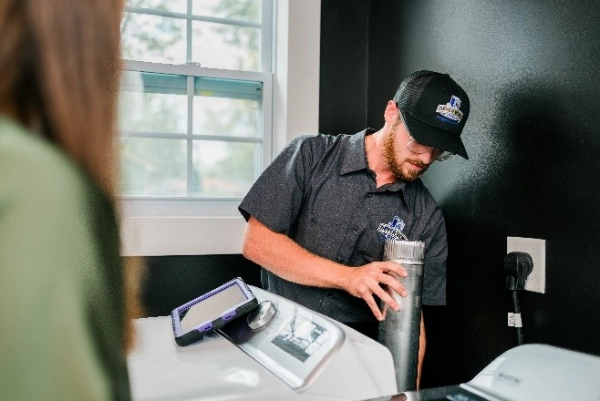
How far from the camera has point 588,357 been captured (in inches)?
36.3

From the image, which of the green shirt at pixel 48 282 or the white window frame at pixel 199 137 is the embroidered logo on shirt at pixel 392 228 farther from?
the green shirt at pixel 48 282

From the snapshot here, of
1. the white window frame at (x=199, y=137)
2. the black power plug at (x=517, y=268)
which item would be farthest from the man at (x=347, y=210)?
the white window frame at (x=199, y=137)

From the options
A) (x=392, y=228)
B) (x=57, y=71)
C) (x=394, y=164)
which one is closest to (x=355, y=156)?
(x=394, y=164)

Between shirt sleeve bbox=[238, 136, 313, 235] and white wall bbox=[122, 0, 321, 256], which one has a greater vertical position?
white wall bbox=[122, 0, 321, 256]

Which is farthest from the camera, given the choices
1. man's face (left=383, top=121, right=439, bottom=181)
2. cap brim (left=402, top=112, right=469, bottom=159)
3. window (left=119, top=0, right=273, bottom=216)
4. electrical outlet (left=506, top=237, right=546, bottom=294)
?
window (left=119, top=0, right=273, bottom=216)

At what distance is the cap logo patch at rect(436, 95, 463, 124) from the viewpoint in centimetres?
164

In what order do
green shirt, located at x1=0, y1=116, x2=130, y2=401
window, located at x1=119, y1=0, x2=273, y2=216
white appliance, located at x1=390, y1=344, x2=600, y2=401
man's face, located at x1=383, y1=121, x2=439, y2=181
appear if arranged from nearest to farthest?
green shirt, located at x1=0, y1=116, x2=130, y2=401 < white appliance, located at x1=390, y1=344, x2=600, y2=401 < man's face, located at x1=383, y1=121, x2=439, y2=181 < window, located at x1=119, y1=0, x2=273, y2=216

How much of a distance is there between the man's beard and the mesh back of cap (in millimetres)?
110

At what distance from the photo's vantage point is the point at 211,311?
4.26 feet

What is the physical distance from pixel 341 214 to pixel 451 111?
0.44m

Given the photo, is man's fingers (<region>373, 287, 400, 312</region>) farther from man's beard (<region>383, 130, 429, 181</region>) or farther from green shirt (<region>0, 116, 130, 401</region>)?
green shirt (<region>0, 116, 130, 401</region>)

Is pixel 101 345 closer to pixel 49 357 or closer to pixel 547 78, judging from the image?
pixel 49 357

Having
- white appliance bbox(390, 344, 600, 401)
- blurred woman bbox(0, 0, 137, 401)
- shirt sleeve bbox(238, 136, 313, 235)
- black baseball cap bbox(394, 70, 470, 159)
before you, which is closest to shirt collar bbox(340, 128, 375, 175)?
shirt sleeve bbox(238, 136, 313, 235)

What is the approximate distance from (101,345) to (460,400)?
0.67 meters
